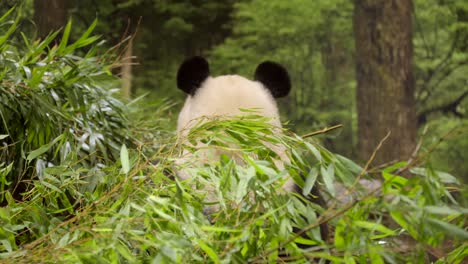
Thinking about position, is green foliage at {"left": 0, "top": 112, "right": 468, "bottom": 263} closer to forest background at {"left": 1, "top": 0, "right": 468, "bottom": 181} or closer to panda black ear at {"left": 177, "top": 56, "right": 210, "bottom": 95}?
panda black ear at {"left": 177, "top": 56, "right": 210, "bottom": 95}

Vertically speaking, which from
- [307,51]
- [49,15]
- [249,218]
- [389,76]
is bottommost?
[307,51]

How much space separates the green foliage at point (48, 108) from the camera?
3.85 meters

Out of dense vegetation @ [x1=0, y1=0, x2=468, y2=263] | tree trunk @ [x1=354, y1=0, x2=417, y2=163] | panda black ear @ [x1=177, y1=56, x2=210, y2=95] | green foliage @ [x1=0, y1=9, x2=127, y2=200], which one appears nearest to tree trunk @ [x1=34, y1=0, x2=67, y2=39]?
dense vegetation @ [x1=0, y1=0, x2=468, y2=263]

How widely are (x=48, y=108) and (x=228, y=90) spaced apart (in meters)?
0.95

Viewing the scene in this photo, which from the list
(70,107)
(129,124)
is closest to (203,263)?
(70,107)

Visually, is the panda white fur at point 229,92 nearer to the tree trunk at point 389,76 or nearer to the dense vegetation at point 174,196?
the dense vegetation at point 174,196

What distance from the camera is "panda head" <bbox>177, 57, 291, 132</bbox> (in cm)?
346

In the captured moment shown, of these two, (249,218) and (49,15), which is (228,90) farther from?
(49,15)

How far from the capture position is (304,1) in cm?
1174

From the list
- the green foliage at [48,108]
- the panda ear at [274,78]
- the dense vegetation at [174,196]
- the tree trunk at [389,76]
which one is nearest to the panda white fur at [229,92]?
the panda ear at [274,78]

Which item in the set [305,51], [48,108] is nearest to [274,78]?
[48,108]

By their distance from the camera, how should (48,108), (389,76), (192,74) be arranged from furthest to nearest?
(389,76) < (48,108) < (192,74)

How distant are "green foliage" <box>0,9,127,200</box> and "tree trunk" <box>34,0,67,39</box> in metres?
2.26

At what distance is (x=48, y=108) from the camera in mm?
3904
